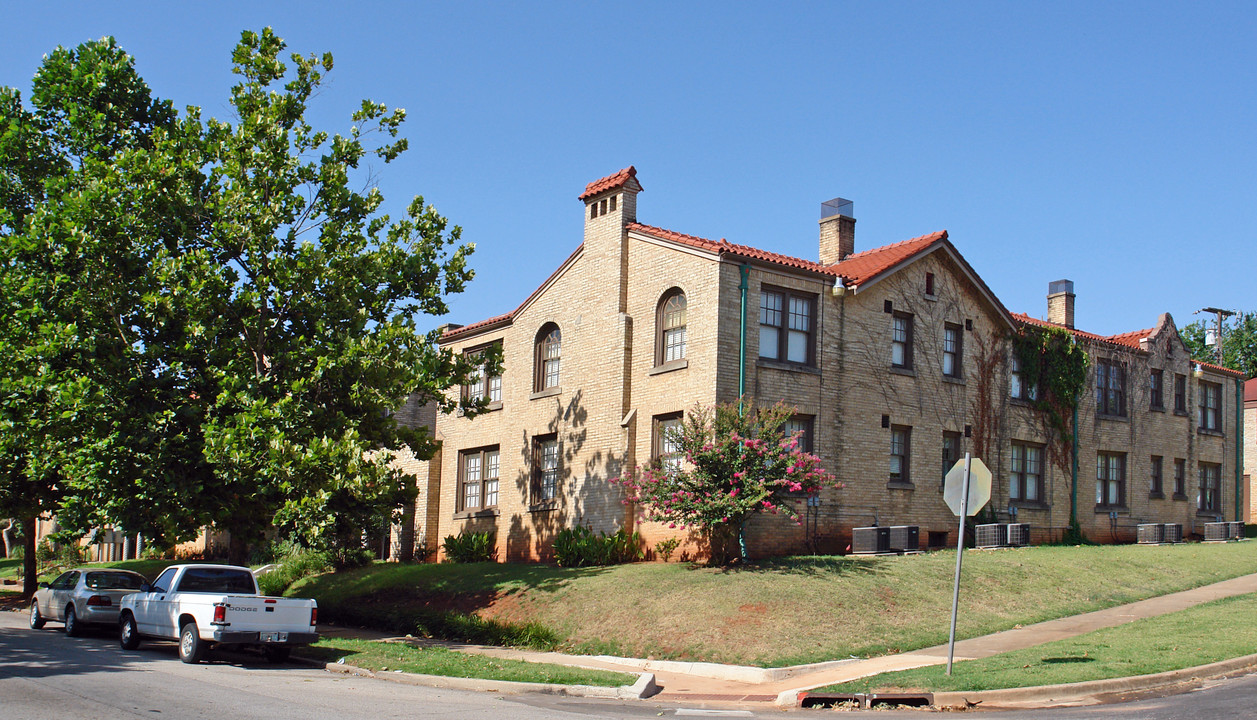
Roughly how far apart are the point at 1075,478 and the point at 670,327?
13812 mm

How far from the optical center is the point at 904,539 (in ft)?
80.1

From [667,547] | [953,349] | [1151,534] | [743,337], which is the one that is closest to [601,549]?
[667,547]

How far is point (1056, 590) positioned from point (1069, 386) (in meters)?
10.8

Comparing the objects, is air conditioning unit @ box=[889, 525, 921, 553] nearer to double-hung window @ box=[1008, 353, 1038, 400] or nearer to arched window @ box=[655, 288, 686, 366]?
arched window @ box=[655, 288, 686, 366]

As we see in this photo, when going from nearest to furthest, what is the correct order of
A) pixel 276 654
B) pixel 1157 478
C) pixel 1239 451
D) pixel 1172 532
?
pixel 276 654
pixel 1172 532
pixel 1157 478
pixel 1239 451

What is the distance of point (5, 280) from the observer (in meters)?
20.8

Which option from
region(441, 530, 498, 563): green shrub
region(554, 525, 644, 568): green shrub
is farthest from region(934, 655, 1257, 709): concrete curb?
region(441, 530, 498, 563): green shrub

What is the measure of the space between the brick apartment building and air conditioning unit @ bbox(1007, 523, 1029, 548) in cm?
157

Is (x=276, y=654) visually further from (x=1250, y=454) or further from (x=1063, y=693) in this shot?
(x=1250, y=454)

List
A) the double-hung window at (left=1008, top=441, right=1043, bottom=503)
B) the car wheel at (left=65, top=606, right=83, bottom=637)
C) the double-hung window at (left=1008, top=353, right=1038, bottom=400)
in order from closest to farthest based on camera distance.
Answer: the car wheel at (left=65, top=606, right=83, bottom=637)
the double-hung window at (left=1008, top=441, right=1043, bottom=503)
the double-hung window at (left=1008, top=353, right=1038, bottom=400)

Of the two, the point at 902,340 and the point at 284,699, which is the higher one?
the point at 902,340

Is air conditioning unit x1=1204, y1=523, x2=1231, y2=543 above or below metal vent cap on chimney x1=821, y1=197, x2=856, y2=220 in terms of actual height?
below

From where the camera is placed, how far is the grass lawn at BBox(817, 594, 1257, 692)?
43.8 ft

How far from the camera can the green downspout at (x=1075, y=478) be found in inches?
1203
